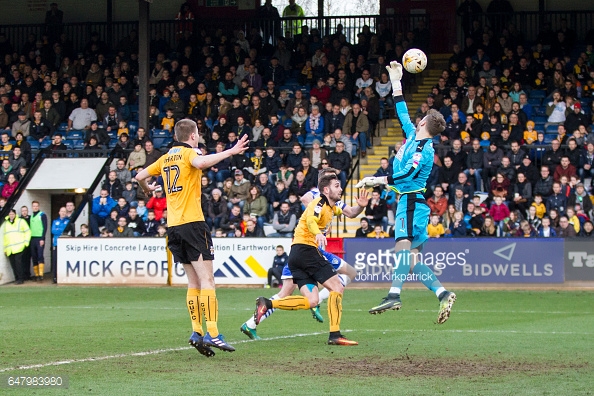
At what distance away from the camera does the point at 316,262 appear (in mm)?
11062

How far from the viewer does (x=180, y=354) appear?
392 inches

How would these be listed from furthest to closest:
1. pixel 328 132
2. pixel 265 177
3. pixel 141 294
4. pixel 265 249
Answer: pixel 328 132, pixel 265 177, pixel 265 249, pixel 141 294

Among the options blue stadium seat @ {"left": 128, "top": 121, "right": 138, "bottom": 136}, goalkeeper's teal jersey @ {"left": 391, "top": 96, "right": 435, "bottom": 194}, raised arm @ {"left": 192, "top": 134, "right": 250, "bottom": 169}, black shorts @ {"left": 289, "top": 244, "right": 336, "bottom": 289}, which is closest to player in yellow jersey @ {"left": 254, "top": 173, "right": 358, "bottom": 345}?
black shorts @ {"left": 289, "top": 244, "right": 336, "bottom": 289}

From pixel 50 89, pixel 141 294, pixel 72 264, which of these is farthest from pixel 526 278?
pixel 50 89

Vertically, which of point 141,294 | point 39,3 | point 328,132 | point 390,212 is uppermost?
point 39,3

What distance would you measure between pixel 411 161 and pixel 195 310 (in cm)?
279

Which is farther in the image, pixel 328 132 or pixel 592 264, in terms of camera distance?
pixel 328 132

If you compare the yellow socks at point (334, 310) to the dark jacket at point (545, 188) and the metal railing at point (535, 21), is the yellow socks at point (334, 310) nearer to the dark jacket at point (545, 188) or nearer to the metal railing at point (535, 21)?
the dark jacket at point (545, 188)

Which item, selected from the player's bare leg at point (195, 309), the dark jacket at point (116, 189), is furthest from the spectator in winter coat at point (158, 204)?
the player's bare leg at point (195, 309)

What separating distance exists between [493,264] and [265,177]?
6.30m

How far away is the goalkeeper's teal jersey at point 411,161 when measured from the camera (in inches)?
390

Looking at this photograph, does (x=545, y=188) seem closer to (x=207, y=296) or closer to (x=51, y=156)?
(x=51, y=156)

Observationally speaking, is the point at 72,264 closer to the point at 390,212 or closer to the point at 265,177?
the point at 265,177

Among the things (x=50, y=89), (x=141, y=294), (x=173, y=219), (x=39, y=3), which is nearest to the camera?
(x=173, y=219)
